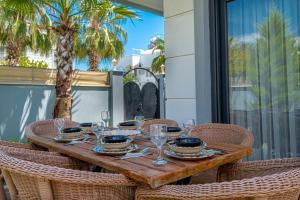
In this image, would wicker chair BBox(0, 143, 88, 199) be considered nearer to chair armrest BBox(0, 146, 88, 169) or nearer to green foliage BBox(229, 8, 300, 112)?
chair armrest BBox(0, 146, 88, 169)

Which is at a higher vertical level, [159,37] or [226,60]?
[159,37]

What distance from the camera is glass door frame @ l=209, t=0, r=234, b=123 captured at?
2912mm

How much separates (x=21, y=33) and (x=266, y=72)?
200 inches

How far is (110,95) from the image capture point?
6.16m

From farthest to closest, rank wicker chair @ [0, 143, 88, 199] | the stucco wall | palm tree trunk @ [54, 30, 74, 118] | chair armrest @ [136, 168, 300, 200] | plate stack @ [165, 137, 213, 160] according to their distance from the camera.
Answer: the stucco wall → palm tree trunk @ [54, 30, 74, 118] → wicker chair @ [0, 143, 88, 199] → plate stack @ [165, 137, 213, 160] → chair armrest @ [136, 168, 300, 200]

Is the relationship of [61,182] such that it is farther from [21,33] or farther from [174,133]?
[21,33]

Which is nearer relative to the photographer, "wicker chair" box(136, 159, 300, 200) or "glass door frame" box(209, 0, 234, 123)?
"wicker chair" box(136, 159, 300, 200)

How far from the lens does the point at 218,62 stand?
2.95m

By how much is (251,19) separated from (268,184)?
7.19ft

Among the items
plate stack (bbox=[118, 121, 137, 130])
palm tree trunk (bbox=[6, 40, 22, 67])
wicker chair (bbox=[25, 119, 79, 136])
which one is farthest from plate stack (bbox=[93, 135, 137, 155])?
palm tree trunk (bbox=[6, 40, 22, 67])

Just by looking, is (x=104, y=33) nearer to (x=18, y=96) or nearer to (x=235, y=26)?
(x=18, y=96)

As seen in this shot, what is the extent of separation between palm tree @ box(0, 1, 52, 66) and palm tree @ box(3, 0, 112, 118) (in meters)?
1.48

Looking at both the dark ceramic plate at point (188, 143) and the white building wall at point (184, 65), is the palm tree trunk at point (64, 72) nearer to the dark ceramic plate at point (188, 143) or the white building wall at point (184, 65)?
the white building wall at point (184, 65)

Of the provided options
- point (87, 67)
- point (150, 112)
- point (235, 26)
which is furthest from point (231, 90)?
point (87, 67)
